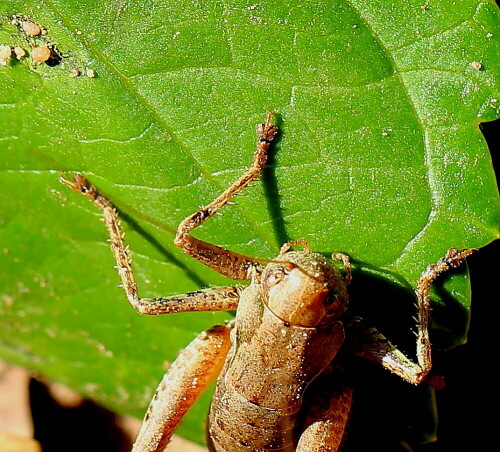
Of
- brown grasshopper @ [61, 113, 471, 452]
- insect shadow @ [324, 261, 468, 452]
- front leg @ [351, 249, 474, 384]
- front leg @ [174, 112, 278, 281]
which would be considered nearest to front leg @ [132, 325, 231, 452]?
brown grasshopper @ [61, 113, 471, 452]

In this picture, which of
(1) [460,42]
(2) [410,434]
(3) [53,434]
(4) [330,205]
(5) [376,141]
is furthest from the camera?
(3) [53,434]

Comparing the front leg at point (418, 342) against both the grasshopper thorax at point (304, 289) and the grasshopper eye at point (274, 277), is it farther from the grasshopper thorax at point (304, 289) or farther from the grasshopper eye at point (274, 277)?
the grasshopper eye at point (274, 277)

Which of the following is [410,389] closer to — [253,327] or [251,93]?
[253,327]

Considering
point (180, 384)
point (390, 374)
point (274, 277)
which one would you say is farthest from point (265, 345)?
point (390, 374)

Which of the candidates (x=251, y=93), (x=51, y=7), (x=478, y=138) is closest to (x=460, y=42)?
(x=478, y=138)

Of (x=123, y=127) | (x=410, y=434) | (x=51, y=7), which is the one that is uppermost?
(x=51, y=7)

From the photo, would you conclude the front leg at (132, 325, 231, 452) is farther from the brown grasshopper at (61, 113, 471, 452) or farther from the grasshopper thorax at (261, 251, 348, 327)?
the grasshopper thorax at (261, 251, 348, 327)

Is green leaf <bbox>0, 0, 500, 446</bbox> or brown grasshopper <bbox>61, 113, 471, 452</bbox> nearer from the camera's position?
green leaf <bbox>0, 0, 500, 446</bbox>
